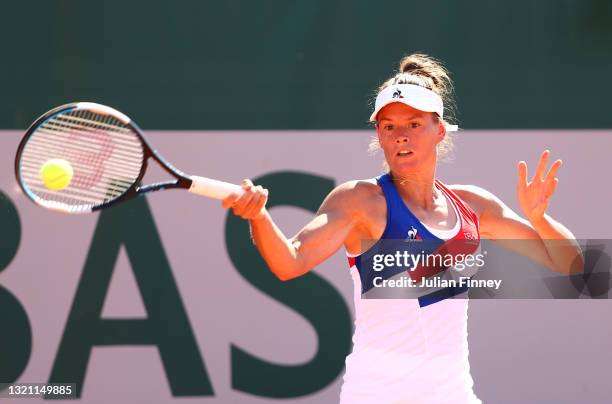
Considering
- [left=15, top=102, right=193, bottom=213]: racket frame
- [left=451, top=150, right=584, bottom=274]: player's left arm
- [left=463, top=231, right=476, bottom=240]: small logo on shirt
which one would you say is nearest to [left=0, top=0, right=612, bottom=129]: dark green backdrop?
[left=451, top=150, right=584, bottom=274]: player's left arm

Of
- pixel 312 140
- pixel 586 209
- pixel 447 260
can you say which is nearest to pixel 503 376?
pixel 586 209

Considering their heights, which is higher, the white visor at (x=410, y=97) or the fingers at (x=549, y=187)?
the white visor at (x=410, y=97)

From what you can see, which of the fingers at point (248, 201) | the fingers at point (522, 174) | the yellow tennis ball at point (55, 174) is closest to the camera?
the fingers at point (248, 201)

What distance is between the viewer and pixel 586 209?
434 centimetres

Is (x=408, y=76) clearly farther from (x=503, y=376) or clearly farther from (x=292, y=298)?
(x=503, y=376)

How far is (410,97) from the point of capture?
2.77 metres

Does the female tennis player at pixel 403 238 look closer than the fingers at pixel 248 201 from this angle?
No

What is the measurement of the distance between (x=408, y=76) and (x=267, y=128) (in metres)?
1.51

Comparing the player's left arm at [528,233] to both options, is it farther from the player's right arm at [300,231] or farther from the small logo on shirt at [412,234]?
the player's right arm at [300,231]

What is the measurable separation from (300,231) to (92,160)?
649mm

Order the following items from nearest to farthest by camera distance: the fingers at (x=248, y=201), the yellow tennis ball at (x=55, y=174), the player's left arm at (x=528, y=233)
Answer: the fingers at (x=248, y=201), the yellow tennis ball at (x=55, y=174), the player's left arm at (x=528, y=233)

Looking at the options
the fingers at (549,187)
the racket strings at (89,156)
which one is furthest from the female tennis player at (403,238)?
the racket strings at (89,156)

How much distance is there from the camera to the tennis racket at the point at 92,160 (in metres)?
2.44

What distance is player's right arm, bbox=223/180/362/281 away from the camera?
7.75 ft
